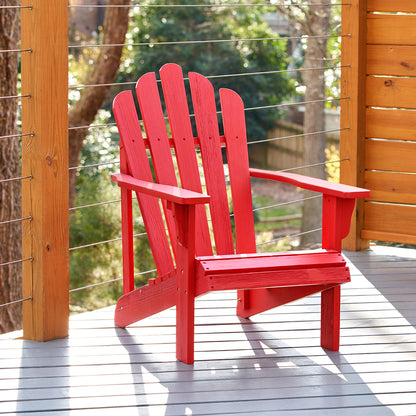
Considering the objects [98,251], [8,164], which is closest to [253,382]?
[8,164]

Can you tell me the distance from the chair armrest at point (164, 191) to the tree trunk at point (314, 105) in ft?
17.8

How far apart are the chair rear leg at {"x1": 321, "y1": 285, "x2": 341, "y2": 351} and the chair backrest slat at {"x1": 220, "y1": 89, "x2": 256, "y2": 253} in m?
0.37

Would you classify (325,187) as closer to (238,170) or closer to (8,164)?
(238,170)

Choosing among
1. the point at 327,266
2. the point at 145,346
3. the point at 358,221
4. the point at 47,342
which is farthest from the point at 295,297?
the point at 358,221

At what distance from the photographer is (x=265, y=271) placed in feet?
7.30

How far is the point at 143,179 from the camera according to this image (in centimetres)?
259

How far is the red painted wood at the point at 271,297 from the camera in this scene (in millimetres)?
2344

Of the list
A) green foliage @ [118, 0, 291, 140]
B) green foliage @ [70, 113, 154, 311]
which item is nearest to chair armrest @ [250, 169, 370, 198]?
green foliage @ [70, 113, 154, 311]

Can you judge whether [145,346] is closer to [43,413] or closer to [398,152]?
[43,413]

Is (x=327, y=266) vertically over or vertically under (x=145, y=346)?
over

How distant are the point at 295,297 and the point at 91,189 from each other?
550 centimetres

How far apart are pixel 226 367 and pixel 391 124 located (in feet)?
5.77

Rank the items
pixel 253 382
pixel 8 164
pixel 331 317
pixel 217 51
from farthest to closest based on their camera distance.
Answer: pixel 217 51 → pixel 8 164 → pixel 331 317 → pixel 253 382

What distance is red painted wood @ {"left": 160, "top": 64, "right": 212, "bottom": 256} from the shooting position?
8.74ft
